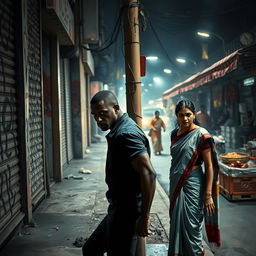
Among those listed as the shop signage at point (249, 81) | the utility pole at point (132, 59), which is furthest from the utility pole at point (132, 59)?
the shop signage at point (249, 81)

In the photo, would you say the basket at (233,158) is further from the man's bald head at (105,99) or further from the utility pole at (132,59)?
the man's bald head at (105,99)

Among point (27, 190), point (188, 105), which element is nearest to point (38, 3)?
point (27, 190)

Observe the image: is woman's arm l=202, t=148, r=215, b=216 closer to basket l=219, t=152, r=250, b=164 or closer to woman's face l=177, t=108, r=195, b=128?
woman's face l=177, t=108, r=195, b=128

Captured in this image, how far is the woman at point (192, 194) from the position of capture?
339 centimetres

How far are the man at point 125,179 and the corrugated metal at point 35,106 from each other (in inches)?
137

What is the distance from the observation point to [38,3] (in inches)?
251

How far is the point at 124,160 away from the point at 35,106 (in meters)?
4.17

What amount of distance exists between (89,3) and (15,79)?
25.0 ft

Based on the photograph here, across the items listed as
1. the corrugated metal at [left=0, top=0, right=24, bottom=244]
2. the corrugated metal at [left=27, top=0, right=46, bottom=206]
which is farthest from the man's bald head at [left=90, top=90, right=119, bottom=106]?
the corrugated metal at [left=27, top=0, right=46, bottom=206]

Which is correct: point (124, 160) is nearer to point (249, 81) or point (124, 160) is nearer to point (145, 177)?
point (145, 177)

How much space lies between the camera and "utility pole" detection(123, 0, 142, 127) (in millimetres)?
3955

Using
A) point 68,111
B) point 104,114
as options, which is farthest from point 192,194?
point 68,111

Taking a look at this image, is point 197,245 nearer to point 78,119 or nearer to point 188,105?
point 188,105

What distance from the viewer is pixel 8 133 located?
4.43 meters
